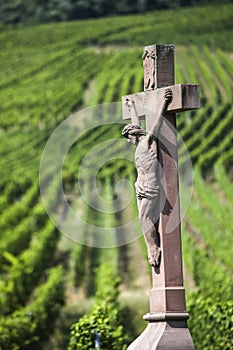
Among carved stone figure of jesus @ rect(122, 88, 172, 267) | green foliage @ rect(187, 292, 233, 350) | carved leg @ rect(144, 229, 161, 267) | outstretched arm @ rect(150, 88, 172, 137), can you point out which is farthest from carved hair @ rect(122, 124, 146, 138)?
green foliage @ rect(187, 292, 233, 350)

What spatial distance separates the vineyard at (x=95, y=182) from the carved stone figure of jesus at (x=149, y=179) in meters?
0.80

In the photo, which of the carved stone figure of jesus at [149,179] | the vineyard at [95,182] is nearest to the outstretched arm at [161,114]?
the carved stone figure of jesus at [149,179]

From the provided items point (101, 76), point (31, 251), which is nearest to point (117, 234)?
point (31, 251)

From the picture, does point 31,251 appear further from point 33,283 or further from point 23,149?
point 23,149

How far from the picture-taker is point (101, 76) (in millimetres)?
50750

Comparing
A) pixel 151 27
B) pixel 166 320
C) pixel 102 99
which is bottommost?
pixel 166 320

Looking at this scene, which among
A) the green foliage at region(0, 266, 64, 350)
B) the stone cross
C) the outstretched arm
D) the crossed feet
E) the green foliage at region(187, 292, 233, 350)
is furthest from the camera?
the green foliage at region(0, 266, 64, 350)

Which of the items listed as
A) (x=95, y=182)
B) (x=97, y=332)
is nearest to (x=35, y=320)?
(x=97, y=332)

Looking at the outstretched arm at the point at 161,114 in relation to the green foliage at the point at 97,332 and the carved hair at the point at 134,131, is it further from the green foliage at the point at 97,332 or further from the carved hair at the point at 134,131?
the green foliage at the point at 97,332

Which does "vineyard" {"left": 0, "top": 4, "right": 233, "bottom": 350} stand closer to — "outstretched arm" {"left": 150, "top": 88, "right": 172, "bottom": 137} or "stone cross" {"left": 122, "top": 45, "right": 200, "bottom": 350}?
"stone cross" {"left": 122, "top": 45, "right": 200, "bottom": 350}

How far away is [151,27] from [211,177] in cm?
1777

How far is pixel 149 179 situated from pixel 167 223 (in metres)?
0.43

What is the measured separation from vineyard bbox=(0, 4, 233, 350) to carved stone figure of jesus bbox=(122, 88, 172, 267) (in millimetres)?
800

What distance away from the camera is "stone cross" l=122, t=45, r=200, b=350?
961 cm
